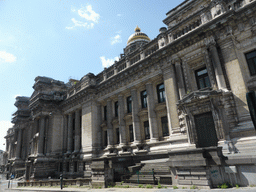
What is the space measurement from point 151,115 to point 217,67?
8.73m

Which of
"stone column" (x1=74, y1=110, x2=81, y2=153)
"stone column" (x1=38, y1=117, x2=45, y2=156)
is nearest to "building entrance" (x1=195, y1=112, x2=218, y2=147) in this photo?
"stone column" (x1=74, y1=110, x2=81, y2=153)

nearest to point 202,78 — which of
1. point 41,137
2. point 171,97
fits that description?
point 171,97

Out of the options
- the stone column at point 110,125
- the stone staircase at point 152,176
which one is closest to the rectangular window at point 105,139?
the stone column at point 110,125

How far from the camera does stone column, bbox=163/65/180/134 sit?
1833cm

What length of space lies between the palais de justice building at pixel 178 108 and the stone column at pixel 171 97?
0.10 m

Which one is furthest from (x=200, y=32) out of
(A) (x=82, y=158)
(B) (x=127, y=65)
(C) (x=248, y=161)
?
(A) (x=82, y=158)

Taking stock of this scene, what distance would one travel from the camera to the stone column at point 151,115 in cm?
2084

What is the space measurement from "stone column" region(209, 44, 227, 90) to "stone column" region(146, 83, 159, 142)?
796 centimetres

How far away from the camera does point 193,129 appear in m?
16.5

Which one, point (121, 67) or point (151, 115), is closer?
point (151, 115)

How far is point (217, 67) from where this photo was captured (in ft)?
52.4

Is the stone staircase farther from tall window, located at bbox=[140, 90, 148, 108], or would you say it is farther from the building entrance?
tall window, located at bbox=[140, 90, 148, 108]

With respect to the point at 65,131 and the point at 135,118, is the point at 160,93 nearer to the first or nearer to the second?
the point at 135,118

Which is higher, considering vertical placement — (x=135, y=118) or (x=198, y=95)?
(x=198, y=95)
